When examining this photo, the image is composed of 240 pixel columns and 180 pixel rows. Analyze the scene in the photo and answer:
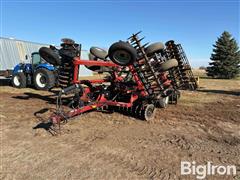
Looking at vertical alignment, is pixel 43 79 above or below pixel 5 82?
above

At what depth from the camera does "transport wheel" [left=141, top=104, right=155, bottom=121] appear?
6625 millimetres

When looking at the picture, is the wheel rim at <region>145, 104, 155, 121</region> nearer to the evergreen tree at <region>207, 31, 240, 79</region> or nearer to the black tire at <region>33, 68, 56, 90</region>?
the black tire at <region>33, 68, 56, 90</region>

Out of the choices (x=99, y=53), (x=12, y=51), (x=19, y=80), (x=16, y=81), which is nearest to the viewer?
(x=99, y=53)

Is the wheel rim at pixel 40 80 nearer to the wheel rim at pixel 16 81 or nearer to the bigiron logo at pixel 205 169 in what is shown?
the wheel rim at pixel 16 81

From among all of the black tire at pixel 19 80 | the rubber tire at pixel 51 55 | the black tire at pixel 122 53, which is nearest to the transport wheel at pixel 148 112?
the black tire at pixel 122 53

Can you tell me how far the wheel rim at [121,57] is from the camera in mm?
5773

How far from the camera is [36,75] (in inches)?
508

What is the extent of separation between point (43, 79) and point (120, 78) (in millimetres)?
6621

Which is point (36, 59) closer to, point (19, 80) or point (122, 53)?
point (19, 80)

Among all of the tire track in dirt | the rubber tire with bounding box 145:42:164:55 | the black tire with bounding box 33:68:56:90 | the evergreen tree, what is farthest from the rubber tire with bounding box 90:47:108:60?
the evergreen tree

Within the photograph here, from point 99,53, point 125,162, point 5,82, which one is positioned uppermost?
point 99,53

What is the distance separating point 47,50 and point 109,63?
71.1 inches

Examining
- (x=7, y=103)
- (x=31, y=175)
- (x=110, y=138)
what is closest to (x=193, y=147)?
(x=110, y=138)

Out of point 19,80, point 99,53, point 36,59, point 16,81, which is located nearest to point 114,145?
point 99,53
